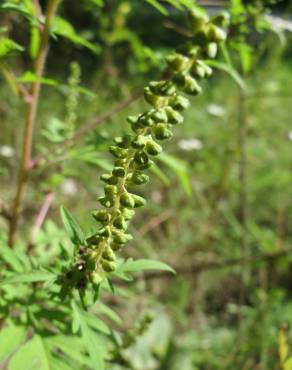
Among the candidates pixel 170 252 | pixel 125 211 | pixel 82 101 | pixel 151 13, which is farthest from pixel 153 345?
pixel 151 13

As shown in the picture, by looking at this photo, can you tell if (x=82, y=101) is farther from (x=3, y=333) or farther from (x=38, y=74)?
(x=3, y=333)

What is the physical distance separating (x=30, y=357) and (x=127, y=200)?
0.68 m

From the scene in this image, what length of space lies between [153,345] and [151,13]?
934 cm

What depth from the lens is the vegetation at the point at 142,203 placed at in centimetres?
132

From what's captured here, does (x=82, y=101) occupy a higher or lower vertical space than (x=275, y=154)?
higher

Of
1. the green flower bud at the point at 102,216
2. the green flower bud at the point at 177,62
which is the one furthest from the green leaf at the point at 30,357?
the green flower bud at the point at 177,62

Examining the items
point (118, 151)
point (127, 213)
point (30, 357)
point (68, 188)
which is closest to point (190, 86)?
point (118, 151)

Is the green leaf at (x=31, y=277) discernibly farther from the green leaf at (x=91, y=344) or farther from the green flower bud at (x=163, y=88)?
the green flower bud at (x=163, y=88)

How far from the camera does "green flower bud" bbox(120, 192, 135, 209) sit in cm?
125

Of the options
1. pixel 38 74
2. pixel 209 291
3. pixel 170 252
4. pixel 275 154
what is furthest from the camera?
pixel 275 154

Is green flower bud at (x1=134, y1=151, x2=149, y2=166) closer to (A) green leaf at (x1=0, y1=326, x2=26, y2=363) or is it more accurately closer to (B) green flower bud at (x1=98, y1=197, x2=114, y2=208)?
(B) green flower bud at (x1=98, y1=197, x2=114, y2=208)

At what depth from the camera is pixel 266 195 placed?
19.0 feet

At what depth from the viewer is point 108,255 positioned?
51.5 inches

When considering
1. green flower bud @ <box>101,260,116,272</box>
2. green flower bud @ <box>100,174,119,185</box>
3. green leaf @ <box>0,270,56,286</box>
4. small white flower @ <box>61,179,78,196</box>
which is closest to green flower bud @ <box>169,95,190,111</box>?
green flower bud @ <box>100,174,119,185</box>
